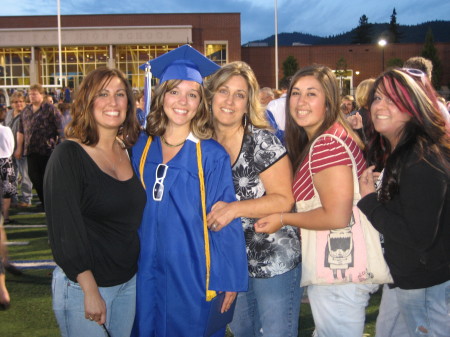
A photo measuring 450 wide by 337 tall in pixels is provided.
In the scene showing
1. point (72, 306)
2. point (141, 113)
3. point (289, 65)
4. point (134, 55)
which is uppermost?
point (134, 55)

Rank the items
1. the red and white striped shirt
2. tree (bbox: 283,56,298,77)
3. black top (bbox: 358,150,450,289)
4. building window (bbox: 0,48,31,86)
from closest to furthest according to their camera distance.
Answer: black top (bbox: 358,150,450,289), the red and white striped shirt, tree (bbox: 283,56,298,77), building window (bbox: 0,48,31,86)

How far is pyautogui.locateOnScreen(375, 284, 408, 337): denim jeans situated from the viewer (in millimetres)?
2553

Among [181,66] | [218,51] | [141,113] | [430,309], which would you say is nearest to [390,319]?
[430,309]

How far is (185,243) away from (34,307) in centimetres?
278

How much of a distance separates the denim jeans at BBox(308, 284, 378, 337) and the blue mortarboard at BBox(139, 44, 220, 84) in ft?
4.37

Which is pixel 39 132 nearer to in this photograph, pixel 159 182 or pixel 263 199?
pixel 159 182

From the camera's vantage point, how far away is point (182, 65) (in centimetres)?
257

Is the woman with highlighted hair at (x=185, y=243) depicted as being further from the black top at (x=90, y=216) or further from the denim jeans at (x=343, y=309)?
the denim jeans at (x=343, y=309)

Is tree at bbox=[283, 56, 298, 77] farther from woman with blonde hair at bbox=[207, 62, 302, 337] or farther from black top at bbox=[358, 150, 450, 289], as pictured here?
black top at bbox=[358, 150, 450, 289]

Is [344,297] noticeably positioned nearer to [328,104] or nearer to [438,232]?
[438,232]

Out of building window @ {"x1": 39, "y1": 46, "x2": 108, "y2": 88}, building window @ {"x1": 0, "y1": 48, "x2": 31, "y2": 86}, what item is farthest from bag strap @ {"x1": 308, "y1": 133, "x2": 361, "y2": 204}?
building window @ {"x1": 0, "y1": 48, "x2": 31, "y2": 86}

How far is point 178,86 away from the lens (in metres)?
2.55

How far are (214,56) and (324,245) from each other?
119ft

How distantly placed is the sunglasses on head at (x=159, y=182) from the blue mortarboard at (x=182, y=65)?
1.72 ft
